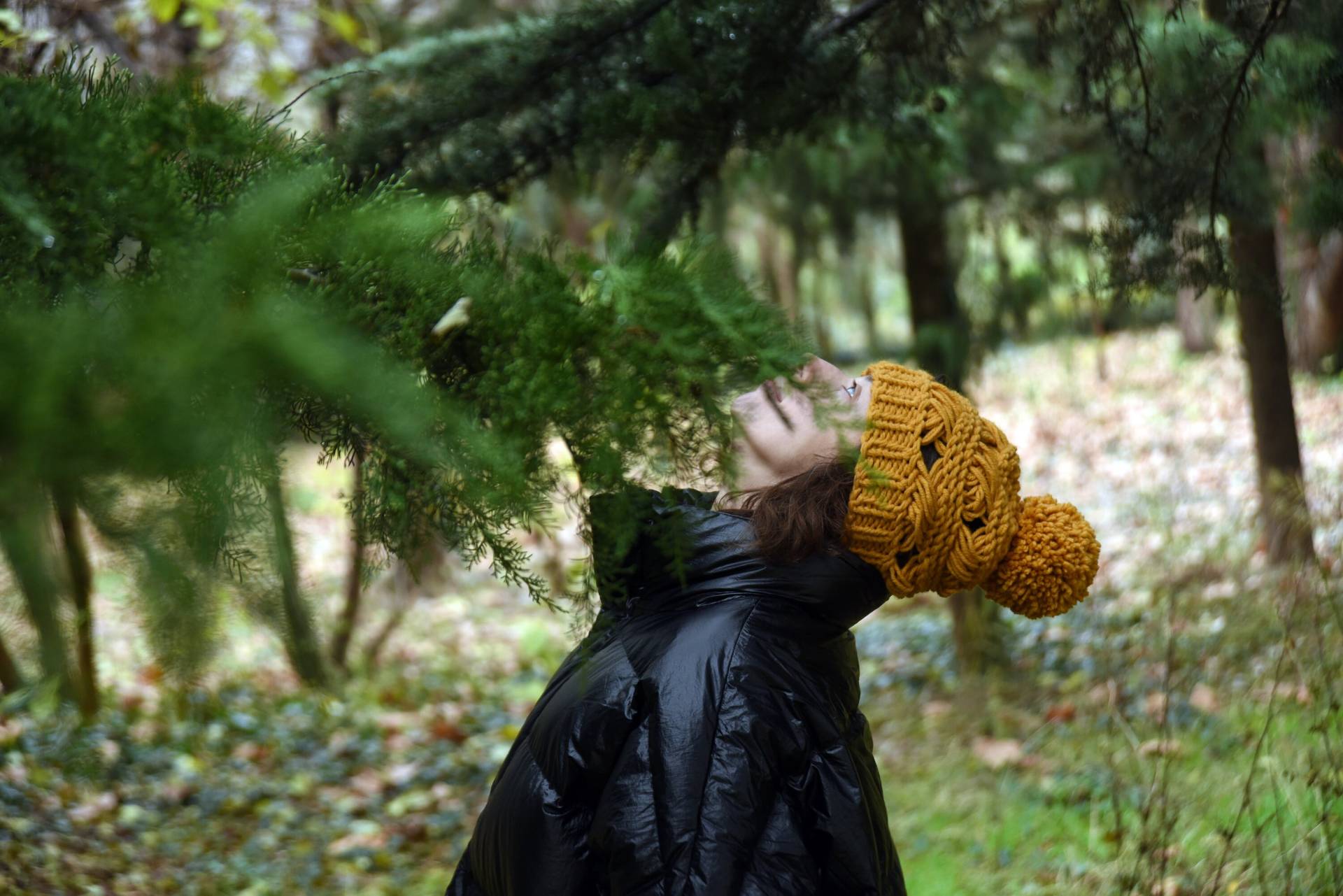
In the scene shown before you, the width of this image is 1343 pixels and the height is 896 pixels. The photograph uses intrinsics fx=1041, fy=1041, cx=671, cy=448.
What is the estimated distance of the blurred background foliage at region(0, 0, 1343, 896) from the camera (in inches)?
46.9

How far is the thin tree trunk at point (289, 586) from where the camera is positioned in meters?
1.26

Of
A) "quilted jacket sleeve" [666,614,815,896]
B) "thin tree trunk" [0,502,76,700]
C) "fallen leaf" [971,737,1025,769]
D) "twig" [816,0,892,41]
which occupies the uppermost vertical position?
"twig" [816,0,892,41]

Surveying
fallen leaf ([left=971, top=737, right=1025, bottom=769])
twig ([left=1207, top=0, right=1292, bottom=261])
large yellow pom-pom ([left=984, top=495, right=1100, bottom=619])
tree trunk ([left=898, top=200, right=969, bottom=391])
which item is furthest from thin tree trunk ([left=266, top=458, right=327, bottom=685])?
tree trunk ([left=898, top=200, right=969, bottom=391])

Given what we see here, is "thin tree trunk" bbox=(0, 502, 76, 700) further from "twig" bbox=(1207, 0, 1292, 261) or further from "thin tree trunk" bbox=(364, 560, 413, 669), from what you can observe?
"thin tree trunk" bbox=(364, 560, 413, 669)

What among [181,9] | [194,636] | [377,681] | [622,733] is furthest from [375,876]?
[181,9]

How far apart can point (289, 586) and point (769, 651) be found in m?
0.89

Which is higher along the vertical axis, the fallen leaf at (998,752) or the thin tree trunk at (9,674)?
the thin tree trunk at (9,674)

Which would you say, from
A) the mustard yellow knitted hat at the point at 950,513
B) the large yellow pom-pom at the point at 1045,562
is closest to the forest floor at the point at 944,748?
the mustard yellow knitted hat at the point at 950,513

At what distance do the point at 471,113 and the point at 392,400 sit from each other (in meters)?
2.05

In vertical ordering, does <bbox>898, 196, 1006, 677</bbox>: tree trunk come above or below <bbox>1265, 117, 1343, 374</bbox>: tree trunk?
below

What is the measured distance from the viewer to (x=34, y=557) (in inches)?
43.6

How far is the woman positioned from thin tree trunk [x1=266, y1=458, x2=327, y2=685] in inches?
17.0

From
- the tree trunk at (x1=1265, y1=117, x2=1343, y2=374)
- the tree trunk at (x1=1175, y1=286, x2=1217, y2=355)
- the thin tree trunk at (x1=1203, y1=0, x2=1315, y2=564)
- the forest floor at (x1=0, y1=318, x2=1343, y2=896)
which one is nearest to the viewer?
the forest floor at (x1=0, y1=318, x2=1343, y2=896)

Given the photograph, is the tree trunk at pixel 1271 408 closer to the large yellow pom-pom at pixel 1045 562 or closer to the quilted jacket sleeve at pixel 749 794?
the large yellow pom-pom at pixel 1045 562
